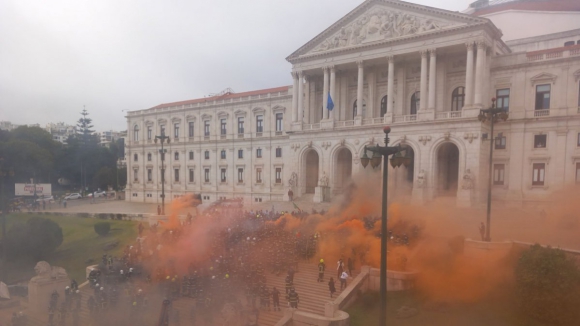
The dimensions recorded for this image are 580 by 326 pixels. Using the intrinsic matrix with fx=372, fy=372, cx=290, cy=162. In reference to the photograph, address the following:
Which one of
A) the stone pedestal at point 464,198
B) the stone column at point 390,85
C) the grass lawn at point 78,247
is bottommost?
the grass lawn at point 78,247

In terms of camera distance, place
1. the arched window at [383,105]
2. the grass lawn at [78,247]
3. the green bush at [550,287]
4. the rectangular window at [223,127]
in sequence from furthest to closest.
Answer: the rectangular window at [223,127] → the arched window at [383,105] → the grass lawn at [78,247] → the green bush at [550,287]

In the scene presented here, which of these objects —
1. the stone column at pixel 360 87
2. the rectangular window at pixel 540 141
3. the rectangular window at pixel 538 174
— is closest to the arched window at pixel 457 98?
the rectangular window at pixel 540 141

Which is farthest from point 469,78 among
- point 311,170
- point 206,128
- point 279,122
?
point 206,128

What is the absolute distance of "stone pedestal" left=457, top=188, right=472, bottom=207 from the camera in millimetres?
29234

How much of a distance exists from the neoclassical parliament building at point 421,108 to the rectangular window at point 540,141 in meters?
0.08

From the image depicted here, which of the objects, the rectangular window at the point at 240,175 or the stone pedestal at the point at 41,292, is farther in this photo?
the rectangular window at the point at 240,175

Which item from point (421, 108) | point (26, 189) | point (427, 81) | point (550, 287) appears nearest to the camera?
point (550, 287)

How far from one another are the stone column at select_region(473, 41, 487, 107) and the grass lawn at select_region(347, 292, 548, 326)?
65.8 feet

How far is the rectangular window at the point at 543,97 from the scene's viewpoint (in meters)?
30.1

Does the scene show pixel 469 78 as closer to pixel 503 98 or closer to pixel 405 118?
pixel 503 98

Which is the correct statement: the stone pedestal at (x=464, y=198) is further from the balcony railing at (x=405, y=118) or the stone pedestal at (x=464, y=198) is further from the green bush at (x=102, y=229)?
the green bush at (x=102, y=229)

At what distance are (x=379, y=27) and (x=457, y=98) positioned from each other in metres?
9.64

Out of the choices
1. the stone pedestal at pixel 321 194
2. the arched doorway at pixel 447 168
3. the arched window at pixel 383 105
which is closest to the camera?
the arched doorway at pixel 447 168

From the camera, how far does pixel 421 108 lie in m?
32.6
